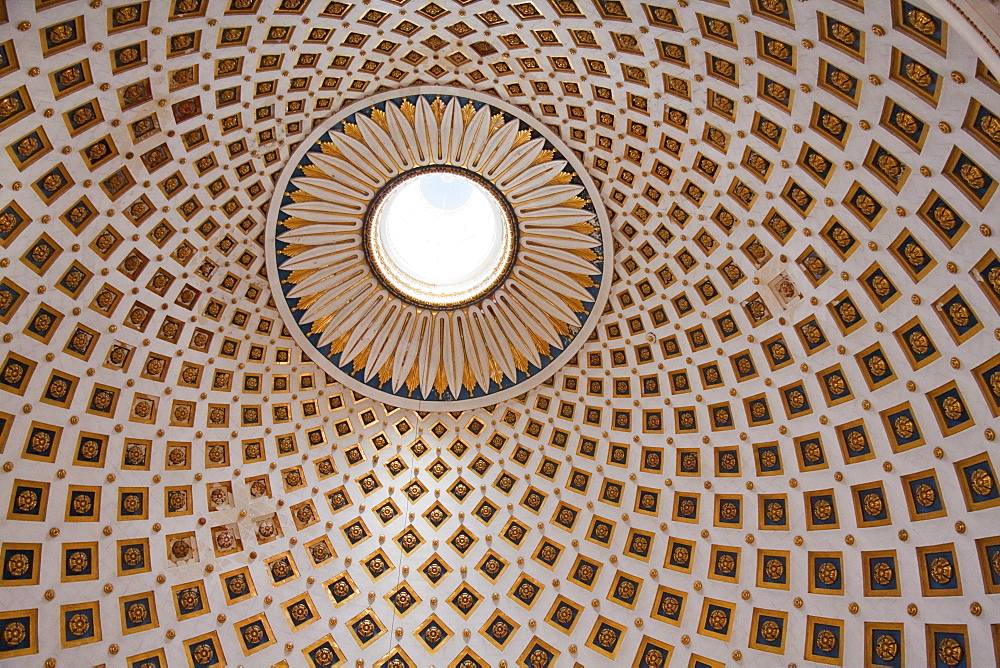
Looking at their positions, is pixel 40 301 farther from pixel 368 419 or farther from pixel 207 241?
pixel 368 419

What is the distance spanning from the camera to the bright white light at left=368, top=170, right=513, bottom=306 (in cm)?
2562

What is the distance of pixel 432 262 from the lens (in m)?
28.6

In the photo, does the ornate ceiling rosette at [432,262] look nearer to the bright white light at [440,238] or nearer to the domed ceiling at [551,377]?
the bright white light at [440,238]

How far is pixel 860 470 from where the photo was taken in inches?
774

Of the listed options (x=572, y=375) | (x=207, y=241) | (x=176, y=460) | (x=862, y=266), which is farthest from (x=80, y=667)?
(x=862, y=266)

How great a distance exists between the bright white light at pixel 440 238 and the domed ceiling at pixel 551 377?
403 centimetres

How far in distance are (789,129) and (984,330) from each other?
6.68 meters

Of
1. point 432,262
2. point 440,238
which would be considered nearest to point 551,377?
point 432,262

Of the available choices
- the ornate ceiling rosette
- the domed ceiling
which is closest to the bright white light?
the ornate ceiling rosette

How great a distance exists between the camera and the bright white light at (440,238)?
25625 millimetres

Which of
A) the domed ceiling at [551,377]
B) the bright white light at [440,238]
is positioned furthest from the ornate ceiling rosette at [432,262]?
the domed ceiling at [551,377]

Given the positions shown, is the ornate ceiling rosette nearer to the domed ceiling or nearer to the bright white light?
the bright white light

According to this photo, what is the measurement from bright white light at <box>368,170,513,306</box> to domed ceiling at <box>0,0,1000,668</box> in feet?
13.2

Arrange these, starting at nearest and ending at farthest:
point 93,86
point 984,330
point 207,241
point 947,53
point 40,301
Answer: point 947,53 < point 984,330 < point 93,86 < point 40,301 < point 207,241
